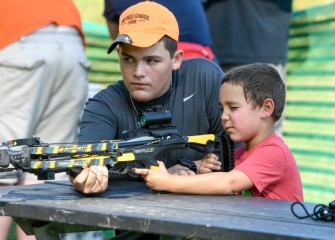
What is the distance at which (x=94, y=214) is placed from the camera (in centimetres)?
357

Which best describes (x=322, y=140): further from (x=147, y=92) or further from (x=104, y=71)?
(x=147, y=92)

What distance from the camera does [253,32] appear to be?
727 centimetres

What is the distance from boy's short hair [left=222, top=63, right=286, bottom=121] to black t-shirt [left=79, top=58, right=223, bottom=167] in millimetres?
304

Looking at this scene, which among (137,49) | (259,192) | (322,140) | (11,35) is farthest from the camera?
(322,140)

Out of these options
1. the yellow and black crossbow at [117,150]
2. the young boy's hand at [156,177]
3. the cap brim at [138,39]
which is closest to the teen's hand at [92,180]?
the yellow and black crossbow at [117,150]

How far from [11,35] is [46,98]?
448 mm

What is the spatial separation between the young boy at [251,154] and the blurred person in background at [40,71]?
5.66 feet

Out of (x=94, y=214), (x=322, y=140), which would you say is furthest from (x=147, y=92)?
(x=322, y=140)

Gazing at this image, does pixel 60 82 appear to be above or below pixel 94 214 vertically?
above

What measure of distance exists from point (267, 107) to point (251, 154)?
271mm

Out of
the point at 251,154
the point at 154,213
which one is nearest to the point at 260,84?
the point at 251,154

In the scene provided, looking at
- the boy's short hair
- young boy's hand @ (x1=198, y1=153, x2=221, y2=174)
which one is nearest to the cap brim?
the boy's short hair

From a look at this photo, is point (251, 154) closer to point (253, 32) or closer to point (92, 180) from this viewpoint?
point (92, 180)

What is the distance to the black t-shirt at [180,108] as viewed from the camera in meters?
4.70
